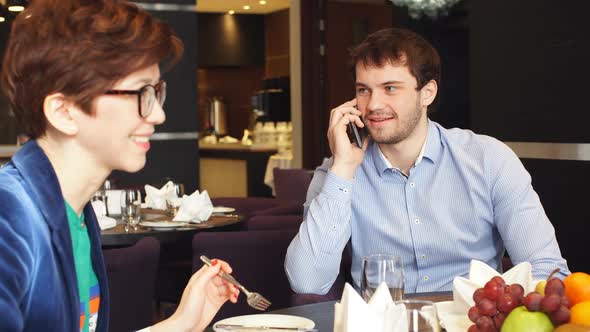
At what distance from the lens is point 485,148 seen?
289 cm

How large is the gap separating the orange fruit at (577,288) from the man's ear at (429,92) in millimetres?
1589

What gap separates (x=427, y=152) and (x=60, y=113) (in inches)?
66.3

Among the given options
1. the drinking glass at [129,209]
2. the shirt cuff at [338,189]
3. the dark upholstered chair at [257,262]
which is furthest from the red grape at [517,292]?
the drinking glass at [129,209]

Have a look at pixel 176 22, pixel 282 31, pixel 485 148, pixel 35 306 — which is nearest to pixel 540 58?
pixel 485 148

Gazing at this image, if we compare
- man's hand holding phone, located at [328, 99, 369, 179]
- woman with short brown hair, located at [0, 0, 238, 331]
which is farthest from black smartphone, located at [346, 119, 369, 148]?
woman with short brown hair, located at [0, 0, 238, 331]

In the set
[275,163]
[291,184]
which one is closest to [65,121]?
[291,184]

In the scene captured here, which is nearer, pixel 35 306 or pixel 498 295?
pixel 35 306

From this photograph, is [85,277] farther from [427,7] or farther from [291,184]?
[427,7]

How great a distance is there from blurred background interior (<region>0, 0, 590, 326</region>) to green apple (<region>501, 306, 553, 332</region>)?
12.7 ft

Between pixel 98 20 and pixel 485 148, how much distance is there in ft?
5.72

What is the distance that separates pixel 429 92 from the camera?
3.08m

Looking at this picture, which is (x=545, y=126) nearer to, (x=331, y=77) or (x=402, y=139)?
(x=402, y=139)

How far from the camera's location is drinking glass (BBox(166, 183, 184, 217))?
479 cm

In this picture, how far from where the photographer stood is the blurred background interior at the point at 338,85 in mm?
5195
